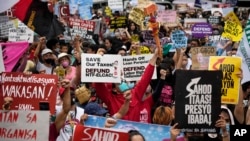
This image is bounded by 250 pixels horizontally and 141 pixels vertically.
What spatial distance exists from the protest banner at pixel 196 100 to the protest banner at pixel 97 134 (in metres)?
0.58

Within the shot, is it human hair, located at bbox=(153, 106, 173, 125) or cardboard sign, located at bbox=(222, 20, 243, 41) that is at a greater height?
cardboard sign, located at bbox=(222, 20, 243, 41)

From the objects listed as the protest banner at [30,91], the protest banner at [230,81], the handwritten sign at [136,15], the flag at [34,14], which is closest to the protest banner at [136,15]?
the handwritten sign at [136,15]

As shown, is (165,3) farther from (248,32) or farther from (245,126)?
(245,126)

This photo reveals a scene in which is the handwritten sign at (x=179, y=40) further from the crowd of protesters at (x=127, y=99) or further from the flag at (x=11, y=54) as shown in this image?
the flag at (x=11, y=54)

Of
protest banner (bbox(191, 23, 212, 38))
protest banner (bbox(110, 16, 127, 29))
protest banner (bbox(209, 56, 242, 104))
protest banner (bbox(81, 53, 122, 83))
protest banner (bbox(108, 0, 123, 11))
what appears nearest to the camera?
protest banner (bbox(209, 56, 242, 104))

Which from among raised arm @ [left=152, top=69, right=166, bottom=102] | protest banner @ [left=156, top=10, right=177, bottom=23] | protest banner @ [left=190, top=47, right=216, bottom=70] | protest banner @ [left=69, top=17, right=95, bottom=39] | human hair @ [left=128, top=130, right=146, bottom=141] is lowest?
human hair @ [left=128, top=130, right=146, bottom=141]

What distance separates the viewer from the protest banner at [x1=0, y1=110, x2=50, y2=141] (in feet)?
28.0

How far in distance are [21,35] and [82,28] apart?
3.40ft

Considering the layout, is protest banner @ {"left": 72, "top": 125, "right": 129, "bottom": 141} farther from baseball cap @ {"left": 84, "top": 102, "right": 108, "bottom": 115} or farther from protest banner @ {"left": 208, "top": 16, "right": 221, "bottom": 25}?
protest banner @ {"left": 208, "top": 16, "right": 221, "bottom": 25}

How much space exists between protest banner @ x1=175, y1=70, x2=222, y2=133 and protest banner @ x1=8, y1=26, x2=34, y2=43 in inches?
258

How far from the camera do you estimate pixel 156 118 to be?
8.98 metres

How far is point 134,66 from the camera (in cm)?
1101

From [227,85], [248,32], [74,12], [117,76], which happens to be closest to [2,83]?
[117,76]

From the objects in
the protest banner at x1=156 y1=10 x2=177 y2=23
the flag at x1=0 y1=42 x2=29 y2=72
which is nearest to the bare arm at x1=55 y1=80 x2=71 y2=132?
the flag at x1=0 y1=42 x2=29 y2=72
